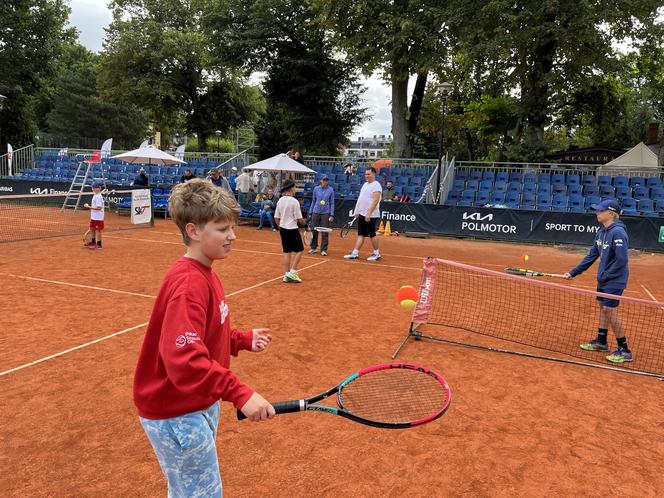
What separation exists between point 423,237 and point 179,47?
28808 millimetres

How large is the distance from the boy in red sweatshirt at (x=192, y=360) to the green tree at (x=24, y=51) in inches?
1464

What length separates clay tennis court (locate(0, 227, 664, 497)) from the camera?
11.5 feet

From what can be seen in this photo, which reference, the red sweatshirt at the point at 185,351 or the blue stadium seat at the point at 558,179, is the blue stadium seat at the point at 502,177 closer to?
the blue stadium seat at the point at 558,179

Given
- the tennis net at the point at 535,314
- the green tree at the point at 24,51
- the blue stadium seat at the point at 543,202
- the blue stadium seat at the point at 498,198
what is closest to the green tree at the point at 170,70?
the green tree at the point at 24,51

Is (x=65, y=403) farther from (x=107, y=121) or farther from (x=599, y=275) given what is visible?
(x=107, y=121)

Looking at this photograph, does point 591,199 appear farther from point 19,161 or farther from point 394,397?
point 19,161

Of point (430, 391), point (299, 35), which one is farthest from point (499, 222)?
point (299, 35)

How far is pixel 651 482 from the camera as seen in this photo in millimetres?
3607

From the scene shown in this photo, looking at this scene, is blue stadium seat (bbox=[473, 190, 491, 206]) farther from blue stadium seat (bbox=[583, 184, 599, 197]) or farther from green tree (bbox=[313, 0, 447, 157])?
green tree (bbox=[313, 0, 447, 157])

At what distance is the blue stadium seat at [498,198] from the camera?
20891 mm

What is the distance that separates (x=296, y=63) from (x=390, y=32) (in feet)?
32.6

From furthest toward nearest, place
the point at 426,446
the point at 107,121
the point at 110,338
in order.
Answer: the point at 107,121
the point at 110,338
the point at 426,446

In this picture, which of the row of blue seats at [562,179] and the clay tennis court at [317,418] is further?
the row of blue seats at [562,179]

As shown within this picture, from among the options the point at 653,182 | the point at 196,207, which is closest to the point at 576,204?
the point at 653,182
